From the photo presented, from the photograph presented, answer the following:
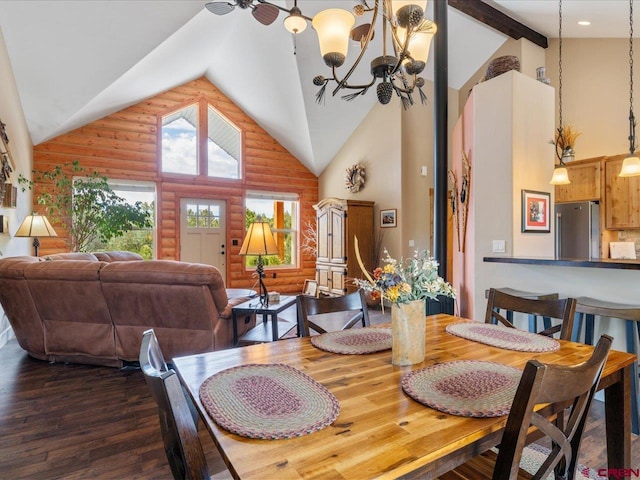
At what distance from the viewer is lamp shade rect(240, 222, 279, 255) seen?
3025mm

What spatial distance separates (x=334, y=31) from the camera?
2.16 meters

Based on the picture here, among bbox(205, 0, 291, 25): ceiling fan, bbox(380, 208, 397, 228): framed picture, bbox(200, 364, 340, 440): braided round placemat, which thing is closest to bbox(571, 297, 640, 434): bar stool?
bbox(200, 364, 340, 440): braided round placemat

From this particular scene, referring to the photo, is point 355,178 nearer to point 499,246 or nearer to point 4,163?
point 499,246

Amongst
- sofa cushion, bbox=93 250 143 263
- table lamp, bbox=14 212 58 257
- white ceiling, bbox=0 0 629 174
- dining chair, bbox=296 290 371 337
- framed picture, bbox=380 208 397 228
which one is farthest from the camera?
framed picture, bbox=380 208 397 228

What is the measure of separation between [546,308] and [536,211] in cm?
200

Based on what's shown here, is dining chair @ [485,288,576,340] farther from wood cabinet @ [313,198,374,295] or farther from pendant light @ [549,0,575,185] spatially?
wood cabinet @ [313,198,374,295]

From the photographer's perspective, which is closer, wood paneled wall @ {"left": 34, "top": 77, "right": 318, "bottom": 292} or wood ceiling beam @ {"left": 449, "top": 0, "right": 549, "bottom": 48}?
wood ceiling beam @ {"left": 449, "top": 0, "right": 549, "bottom": 48}

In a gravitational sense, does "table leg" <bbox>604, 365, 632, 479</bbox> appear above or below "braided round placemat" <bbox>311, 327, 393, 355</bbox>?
below

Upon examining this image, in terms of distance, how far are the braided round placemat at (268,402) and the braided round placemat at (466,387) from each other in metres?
0.28

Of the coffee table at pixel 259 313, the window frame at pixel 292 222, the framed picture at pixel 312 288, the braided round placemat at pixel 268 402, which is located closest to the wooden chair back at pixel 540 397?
the braided round placemat at pixel 268 402

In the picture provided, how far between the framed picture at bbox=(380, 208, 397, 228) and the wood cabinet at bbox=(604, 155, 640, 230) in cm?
289

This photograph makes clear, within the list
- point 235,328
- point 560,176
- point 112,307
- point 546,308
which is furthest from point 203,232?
point 546,308

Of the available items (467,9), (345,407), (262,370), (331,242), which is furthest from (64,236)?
(467,9)

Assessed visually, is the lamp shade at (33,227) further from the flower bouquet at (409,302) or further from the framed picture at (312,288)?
the flower bouquet at (409,302)
